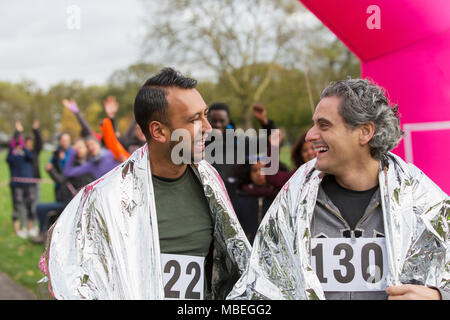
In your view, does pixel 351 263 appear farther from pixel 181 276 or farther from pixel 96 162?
pixel 96 162

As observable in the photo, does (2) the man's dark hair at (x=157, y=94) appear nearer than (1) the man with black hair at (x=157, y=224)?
No

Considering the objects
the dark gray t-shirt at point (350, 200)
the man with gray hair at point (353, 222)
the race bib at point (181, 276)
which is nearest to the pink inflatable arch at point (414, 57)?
the man with gray hair at point (353, 222)

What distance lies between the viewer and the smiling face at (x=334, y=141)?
77.3 inches

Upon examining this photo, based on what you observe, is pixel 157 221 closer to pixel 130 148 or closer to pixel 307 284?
pixel 307 284

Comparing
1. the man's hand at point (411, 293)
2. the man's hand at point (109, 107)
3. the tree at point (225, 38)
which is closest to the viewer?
the man's hand at point (411, 293)

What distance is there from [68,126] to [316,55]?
39.5 metres

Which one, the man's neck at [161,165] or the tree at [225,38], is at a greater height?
A: the tree at [225,38]

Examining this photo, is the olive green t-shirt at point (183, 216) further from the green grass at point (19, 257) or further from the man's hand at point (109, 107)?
the green grass at point (19, 257)

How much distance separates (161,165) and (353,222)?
3.02ft

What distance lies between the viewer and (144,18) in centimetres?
1638

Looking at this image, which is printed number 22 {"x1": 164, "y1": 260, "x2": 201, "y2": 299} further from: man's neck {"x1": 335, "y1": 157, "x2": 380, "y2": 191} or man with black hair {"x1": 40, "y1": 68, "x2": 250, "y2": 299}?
man's neck {"x1": 335, "y1": 157, "x2": 380, "y2": 191}

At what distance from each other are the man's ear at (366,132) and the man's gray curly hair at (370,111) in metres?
0.01
